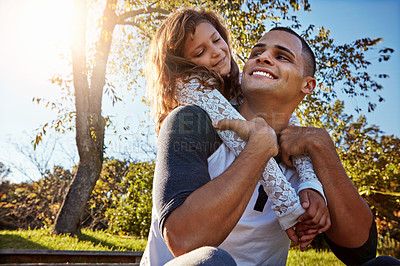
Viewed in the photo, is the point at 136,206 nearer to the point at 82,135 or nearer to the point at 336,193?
the point at 82,135

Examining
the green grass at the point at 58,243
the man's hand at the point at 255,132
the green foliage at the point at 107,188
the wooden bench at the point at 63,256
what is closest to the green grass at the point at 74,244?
the green grass at the point at 58,243

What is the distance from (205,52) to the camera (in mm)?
2615

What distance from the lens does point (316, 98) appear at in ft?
23.8

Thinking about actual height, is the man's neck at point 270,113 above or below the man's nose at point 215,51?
below

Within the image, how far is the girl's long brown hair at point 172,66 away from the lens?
88.8 inches

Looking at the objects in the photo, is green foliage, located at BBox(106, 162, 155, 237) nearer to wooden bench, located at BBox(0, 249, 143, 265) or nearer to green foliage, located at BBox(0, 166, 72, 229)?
green foliage, located at BBox(0, 166, 72, 229)

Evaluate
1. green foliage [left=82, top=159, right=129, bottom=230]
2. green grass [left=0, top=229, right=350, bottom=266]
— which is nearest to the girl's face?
green grass [left=0, top=229, right=350, bottom=266]

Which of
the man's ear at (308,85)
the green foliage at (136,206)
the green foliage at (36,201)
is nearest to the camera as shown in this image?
the man's ear at (308,85)

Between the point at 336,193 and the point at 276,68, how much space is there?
2.94 feet

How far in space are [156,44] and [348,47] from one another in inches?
238

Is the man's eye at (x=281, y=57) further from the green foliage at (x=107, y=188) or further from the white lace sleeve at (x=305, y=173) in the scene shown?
the green foliage at (x=107, y=188)

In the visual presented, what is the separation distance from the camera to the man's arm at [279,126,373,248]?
183 cm

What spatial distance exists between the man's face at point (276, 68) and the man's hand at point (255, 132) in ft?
1.72

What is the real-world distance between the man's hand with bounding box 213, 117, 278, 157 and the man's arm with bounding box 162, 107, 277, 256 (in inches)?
5.9
